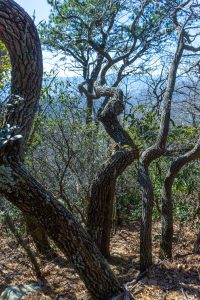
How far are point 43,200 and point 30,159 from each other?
3683 millimetres

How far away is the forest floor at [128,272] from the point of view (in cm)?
539

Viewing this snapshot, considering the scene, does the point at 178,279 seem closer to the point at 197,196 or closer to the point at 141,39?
the point at 197,196

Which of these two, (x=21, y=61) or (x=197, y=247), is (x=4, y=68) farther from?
(x=197, y=247)

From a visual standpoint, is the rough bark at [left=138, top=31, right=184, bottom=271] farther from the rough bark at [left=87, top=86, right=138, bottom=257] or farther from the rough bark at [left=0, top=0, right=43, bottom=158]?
the rough bark at [left=0, top=0, right=43, bottom=158]

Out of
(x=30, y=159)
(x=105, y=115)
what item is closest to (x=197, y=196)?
(x=105, y=115)

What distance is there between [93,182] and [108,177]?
29cm

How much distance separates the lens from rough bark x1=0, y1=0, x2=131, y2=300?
3627mm

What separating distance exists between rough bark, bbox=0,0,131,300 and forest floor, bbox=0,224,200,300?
1.35 meters

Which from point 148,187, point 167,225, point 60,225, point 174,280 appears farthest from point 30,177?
point 167,225

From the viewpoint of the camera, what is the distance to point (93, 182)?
6.17 m

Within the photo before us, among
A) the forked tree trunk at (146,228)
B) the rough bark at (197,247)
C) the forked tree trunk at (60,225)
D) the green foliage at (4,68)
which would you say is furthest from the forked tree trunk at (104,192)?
the green foliage at (4,68)

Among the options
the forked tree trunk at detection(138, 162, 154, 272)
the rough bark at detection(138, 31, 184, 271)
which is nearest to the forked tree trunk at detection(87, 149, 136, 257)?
the rough bark at detection(138, 31, 184, 271)

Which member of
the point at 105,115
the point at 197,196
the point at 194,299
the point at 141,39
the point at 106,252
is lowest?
the point at 194,299

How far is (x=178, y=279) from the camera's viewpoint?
5.68 meters
